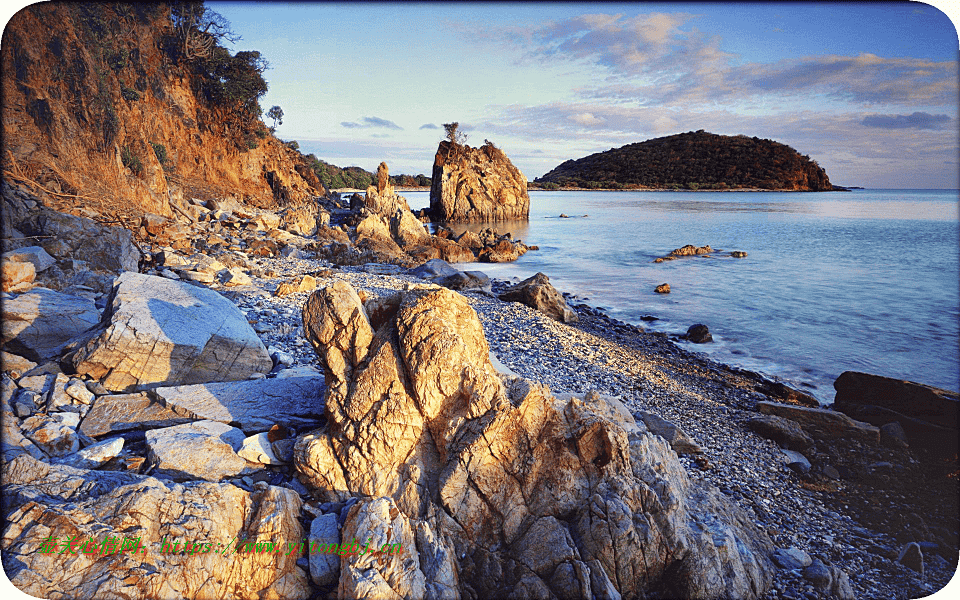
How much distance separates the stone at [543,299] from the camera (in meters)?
14.4

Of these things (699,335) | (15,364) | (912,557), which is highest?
(15,364)

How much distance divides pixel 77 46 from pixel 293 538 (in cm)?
1535

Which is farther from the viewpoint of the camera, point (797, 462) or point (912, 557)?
point (797, 462)

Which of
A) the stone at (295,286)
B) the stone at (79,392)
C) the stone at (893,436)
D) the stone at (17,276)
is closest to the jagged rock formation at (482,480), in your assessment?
the stone at (79,392)

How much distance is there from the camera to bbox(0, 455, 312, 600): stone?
8.82ft

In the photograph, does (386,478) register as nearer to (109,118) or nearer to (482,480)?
(482,480)

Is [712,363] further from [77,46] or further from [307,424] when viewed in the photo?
[77,46]

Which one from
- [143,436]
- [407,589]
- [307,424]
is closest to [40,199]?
[143,436]

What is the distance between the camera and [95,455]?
4.05 metres

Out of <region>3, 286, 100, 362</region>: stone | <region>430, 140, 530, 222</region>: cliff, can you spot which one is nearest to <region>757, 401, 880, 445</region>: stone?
<region>3, 286, 100, 362</region>: stone

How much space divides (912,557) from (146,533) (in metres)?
7.41

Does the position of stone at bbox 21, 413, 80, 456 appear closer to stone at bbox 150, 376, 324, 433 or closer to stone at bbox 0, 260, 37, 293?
stone at bbox 150, 376, 324, 433

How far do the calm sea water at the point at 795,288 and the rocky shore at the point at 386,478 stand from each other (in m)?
5.07

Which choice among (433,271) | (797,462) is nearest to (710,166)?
(433,271)
